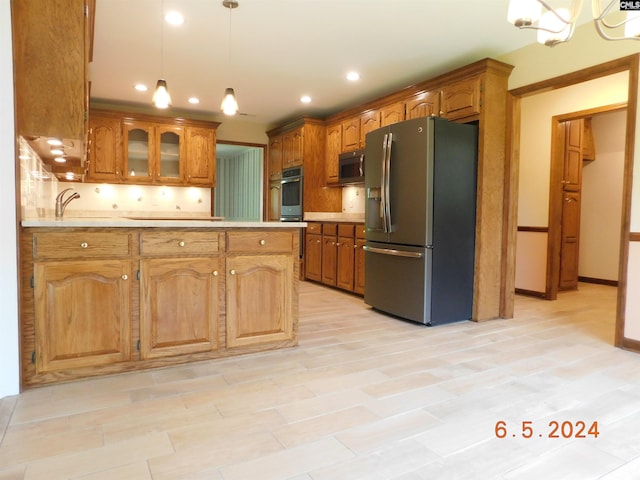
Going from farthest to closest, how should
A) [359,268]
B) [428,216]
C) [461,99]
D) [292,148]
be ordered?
[292,148]
[359,268]
[461,99]
[428,216]

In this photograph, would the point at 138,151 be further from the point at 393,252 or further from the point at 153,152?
the point at 393,252

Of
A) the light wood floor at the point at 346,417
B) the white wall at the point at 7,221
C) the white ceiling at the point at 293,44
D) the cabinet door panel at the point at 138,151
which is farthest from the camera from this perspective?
the cabinet door panel at the point at 138,151

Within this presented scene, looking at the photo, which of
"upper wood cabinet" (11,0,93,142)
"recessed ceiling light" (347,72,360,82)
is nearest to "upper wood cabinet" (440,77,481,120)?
"recessed ceiling light" (347,72,360,82)

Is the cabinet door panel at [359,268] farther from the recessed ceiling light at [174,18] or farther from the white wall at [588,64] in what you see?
the recessed ceiling light at [174,18]

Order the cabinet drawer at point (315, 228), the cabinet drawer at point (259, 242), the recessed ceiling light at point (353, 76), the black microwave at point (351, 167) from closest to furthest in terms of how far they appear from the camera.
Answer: the cabinet drawer at point (259, 242)
the recessed ceiling light at point (353, 76)
the black microwave at point (351, 167)
the cabinet drawer at point (315, 228)

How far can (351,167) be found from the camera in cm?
539

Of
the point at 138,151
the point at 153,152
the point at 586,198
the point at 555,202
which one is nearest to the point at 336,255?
the point at 555,202

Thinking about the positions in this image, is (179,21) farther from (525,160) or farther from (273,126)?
(525,160)

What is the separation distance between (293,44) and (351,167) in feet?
6.57

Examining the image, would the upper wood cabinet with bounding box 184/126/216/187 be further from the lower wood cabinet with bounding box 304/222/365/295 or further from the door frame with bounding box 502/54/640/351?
the door frame with bounding box 502/54/640/351

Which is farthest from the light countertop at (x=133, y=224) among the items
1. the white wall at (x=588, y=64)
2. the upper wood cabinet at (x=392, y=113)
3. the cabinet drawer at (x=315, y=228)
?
the cabinet drawer at (x=315, y=228)

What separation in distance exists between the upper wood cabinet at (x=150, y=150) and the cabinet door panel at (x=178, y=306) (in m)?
3.71

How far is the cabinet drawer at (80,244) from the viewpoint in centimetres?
215

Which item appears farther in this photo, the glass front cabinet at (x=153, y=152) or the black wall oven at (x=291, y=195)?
the black wall oven at (x=291, y=195)
